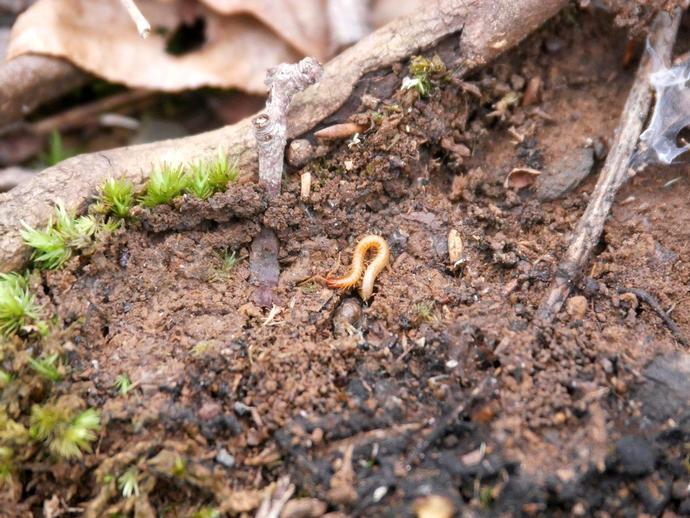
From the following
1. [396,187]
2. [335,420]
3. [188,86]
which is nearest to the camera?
[335,420]

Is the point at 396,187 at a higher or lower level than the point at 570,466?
higher

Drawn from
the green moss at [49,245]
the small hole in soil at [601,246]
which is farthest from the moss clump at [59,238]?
the small hole in soil at [601,246]

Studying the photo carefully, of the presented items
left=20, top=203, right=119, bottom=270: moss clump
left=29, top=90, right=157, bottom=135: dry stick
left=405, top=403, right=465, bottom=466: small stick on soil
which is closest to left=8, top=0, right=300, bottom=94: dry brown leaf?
left=29, top=90, right=157, bottom=135: dry stick

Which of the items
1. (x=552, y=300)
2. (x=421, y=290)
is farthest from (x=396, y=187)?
(x=552, y=300)

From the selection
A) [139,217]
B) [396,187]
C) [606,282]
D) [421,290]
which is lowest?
[606,282]

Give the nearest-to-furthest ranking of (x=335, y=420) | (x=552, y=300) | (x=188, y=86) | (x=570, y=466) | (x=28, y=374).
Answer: (x=570, y=466) → (x=335, y=420) → (x=28, y=374) → (x=552, y=300) → (x=188, y=86)

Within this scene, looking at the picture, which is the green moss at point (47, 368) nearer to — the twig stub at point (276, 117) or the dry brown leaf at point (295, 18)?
the twig stub at point (276, 117)

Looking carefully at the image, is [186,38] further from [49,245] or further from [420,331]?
[420,331]

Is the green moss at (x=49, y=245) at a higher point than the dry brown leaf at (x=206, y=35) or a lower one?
lower

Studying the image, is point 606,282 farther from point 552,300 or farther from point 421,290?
point 421,290
